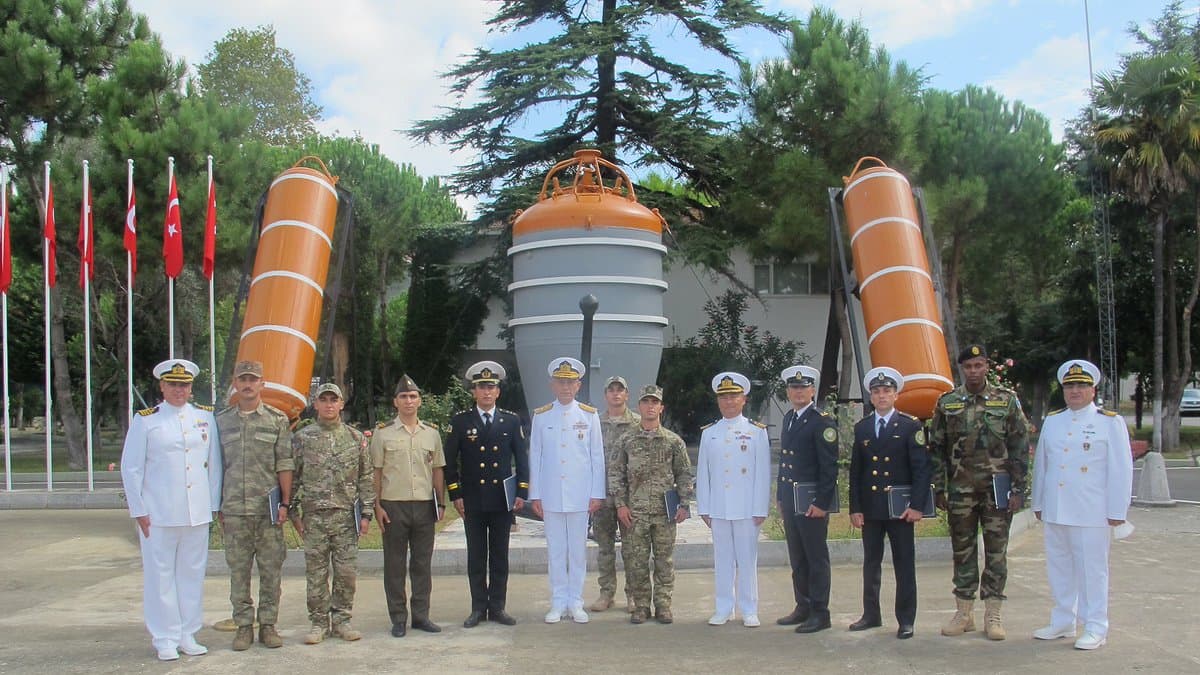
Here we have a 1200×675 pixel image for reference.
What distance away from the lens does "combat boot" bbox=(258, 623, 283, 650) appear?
6.12m

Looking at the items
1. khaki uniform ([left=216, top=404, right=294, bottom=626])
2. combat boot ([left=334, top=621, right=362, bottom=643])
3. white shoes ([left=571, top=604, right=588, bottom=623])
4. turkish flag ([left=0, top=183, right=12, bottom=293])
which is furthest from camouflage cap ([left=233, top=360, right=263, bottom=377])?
Result: turkish flag ([left=0, top=183, right=12, bottom=293])

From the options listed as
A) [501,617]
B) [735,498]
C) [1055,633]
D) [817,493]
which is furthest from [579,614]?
[1055,633]

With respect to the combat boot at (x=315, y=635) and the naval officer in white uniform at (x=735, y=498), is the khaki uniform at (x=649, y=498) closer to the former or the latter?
the naval officer in white uniform at (x=735, y=498)

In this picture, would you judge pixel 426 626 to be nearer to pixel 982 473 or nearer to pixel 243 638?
pixel 243 638

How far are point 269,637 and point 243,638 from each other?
0.16 metres

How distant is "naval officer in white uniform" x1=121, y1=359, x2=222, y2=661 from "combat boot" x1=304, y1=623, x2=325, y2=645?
613mm

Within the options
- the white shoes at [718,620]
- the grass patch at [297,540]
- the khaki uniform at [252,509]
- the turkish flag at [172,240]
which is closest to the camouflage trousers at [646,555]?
the white shoes at [718,620]

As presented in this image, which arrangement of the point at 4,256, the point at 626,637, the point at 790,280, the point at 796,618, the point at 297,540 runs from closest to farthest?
1. the point at 626,637
2. the point at 796,618
3. the point at 297,540
4. the point at 4,256
5. the point at 790,280

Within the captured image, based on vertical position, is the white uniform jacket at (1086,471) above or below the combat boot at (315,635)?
above

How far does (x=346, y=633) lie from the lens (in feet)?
20.6

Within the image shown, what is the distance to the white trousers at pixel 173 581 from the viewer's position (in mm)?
5957

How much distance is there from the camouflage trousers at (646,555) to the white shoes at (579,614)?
0.35 m

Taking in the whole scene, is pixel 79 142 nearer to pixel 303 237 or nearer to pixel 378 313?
pixel 378 313

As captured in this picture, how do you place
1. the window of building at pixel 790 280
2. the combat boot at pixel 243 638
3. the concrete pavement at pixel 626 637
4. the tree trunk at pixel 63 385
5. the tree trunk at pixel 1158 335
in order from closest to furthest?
1. the concrete pavement at pixel 626 637
2. the combat boot at pixel 243 638
3. the tree trunk at pixel 63 385
4. the tree trunk at pixel 1158 335
5. the window of building at pixel 790 280
